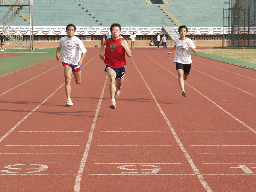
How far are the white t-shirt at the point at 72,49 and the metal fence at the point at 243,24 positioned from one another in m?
40.4

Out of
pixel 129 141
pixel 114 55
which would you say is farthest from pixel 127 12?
pixel 129 141

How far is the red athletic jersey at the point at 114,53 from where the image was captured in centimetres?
1170

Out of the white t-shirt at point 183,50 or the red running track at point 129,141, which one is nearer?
the red running track at point 129,141

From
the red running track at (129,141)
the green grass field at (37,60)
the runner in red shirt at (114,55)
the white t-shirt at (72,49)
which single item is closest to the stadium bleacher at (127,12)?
the green grass field at (37,60)

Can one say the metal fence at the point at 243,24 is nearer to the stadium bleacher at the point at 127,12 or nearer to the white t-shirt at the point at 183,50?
the stadium bleacher at the point at 127,12

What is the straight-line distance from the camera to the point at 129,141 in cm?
855

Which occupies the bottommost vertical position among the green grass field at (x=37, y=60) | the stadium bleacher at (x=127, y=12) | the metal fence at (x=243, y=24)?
the green grass field at (x=37, y=60)

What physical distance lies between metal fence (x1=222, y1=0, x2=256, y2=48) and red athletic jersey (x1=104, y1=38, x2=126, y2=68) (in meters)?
41.1

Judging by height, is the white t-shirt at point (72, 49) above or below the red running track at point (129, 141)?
above

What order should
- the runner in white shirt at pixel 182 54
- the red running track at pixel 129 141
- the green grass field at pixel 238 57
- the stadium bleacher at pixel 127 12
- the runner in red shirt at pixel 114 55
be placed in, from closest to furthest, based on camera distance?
the red running track at pixel 129 141 < the runner in red shirt at pixel 114 55 < the runner in white shirt at pixel 182 54 < the green grass field at pixel 238 57 < the stadium bleacher at pixel 127 12

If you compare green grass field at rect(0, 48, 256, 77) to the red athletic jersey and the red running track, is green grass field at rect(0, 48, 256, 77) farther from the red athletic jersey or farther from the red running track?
the red athletic jersey

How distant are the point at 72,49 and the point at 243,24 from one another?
143ft

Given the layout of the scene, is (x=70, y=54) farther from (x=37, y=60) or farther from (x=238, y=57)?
(x=238, y=57)

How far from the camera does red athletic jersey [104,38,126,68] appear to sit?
1170 centimetres
